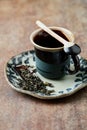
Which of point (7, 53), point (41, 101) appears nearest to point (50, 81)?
point (41, 101)

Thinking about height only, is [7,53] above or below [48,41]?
below

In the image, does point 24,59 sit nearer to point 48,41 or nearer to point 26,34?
point 48,41

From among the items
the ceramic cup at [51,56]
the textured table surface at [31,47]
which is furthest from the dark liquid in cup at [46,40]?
the textured table surface at [31,47]

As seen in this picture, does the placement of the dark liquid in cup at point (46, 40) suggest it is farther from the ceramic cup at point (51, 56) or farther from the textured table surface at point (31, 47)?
the textured table surface at point (31, 47)

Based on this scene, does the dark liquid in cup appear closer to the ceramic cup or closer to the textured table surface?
the ceramic cup

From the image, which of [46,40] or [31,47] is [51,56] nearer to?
[46,40]
